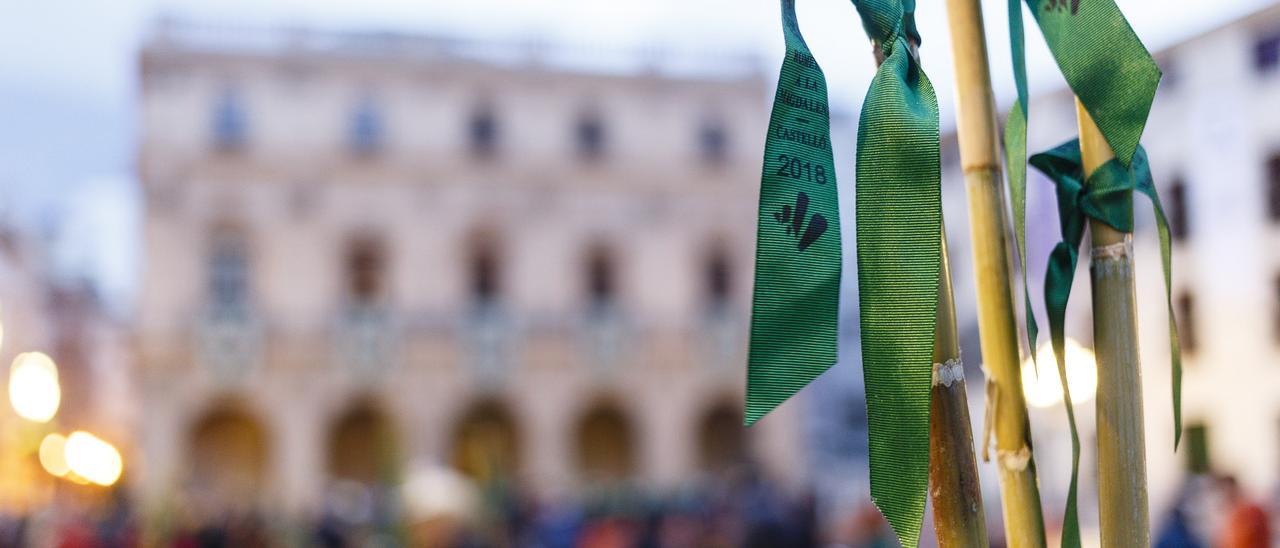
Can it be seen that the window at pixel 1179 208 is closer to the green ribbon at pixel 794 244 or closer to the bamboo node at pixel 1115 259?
the bamboo node at pixel 1115 259

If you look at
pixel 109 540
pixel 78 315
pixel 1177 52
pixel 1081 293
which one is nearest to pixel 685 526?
pixel 109 540

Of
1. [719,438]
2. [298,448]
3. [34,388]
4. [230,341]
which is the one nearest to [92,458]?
[34,388]

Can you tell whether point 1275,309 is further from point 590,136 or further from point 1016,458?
point 1016,458

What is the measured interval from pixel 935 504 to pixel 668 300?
977 inches

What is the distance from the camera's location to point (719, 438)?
86.2 feet

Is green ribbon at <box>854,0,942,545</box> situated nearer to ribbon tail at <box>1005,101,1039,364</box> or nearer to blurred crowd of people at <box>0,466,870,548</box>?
ribbon tail at <box>1005,101,1039,364</box>

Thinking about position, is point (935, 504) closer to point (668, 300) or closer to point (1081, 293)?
point (1081, 293)

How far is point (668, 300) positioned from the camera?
84.5ft

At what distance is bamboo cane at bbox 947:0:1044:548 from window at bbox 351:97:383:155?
24.5m

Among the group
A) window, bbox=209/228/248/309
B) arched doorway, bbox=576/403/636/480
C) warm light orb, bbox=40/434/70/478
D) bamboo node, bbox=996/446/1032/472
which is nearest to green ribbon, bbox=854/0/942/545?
bamboo node, bbox=996/446/1032/472

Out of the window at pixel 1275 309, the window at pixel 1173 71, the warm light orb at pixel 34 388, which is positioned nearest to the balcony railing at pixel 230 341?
the window at pixel 1173 71

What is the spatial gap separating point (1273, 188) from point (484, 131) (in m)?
14.3

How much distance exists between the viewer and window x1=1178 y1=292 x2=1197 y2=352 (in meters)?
22.2

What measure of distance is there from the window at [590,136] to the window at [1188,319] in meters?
11.3
